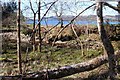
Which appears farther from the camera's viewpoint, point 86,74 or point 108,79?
point 86,74

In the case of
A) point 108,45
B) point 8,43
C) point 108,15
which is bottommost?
point 8,43

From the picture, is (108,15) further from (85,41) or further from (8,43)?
(8,43)

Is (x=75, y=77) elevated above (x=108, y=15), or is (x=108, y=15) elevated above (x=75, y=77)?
(x=108, y=15)

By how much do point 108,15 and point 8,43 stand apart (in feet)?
26.7

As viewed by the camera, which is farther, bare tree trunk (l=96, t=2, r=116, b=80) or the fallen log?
the fallen log

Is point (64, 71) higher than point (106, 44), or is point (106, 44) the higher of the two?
point (106, 44)

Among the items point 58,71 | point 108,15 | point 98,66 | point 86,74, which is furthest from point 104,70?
point 108,15

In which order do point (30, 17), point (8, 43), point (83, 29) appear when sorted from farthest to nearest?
point (8, 43) → point (83, 29) → point (30, 17)

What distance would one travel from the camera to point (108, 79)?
361 centimetres

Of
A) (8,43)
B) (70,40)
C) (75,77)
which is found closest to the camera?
(75,77)

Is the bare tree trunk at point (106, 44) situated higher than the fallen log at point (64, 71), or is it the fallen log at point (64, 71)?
the bare tree trunk at point (106, 44)

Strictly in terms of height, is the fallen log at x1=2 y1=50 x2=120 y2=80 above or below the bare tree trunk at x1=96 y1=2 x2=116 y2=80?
below

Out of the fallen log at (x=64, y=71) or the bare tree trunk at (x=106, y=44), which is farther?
the fallen log at (x=64, y=71)

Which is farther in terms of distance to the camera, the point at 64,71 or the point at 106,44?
the point at 64,71
